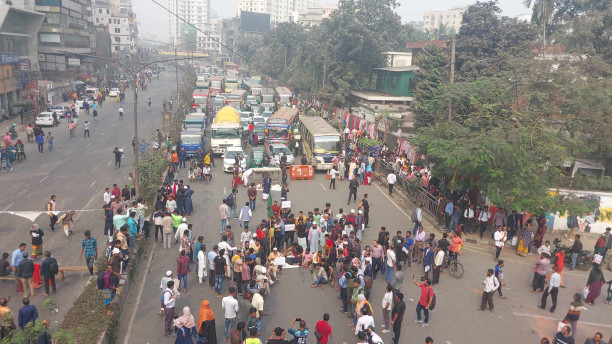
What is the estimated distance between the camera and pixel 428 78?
34.5 meters

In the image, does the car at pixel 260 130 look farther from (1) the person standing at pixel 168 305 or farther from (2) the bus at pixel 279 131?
(1) the person standing at pixel 168 305

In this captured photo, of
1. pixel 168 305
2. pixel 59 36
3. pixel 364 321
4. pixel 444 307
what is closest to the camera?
pixel 364 321

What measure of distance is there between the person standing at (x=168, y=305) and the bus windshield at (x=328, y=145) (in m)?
18.2

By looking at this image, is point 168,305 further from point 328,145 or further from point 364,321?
point 328,145

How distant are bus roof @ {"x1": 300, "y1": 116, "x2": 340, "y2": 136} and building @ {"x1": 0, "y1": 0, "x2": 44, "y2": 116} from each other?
27142 mm

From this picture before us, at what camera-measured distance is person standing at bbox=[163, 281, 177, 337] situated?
1065 cm

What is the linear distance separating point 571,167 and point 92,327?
2115 centimetres

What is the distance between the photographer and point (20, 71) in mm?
44406

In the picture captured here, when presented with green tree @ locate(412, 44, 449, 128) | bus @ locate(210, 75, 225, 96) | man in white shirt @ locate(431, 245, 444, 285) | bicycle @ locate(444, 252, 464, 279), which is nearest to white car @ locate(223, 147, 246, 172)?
green tree @ locate(412, 44, 449, 128)

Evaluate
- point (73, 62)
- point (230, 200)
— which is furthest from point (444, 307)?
point (73, 62)

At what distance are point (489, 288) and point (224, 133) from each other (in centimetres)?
2249

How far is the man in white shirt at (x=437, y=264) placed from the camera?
13734 mm

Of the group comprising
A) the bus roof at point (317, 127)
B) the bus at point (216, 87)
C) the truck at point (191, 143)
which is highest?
the bus at point (216, 87)

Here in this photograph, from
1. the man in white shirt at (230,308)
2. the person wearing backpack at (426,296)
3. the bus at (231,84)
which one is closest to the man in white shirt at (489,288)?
the person wearing backpack at (426,296)
